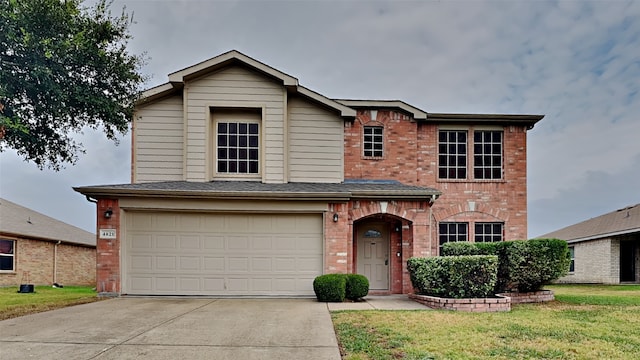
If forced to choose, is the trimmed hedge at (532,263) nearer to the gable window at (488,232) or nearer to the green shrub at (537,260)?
the green shrub at (537,260)

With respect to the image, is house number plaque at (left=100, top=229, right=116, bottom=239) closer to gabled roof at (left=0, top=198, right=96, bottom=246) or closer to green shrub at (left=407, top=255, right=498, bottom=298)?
green shrub at (left=407, top=255, right=498, bottom=298)

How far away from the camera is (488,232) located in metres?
15.3

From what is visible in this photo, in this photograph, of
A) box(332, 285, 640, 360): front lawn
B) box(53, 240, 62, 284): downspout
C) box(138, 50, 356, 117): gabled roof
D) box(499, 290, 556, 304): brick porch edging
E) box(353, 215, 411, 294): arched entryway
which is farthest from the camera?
box(53, 240, 62, 284): downspout

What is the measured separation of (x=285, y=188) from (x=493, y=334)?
23.8 feet

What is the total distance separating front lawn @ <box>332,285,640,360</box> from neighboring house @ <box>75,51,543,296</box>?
384cm

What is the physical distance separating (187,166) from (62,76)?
4.88 meters

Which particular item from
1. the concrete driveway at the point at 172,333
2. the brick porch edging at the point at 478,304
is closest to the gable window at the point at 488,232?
the brick porch edging at the point at 478,304

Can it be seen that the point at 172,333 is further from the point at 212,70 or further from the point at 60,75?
the point at 212,70

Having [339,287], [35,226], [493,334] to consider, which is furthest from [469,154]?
[35,226]

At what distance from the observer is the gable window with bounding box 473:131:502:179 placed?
1562cm

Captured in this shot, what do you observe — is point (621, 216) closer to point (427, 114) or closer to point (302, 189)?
point (427, 114)

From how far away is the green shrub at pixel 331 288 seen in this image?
11312 mm

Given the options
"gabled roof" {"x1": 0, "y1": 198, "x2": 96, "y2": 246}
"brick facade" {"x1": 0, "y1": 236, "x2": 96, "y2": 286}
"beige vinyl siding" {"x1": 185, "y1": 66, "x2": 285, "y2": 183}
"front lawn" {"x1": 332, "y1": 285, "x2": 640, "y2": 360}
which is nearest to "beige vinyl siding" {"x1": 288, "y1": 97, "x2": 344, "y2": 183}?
"beige vinyl siding" {"x1": 185, "y1": 66, "x2": 285, "y2": 183}

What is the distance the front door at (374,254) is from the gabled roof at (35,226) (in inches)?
581
